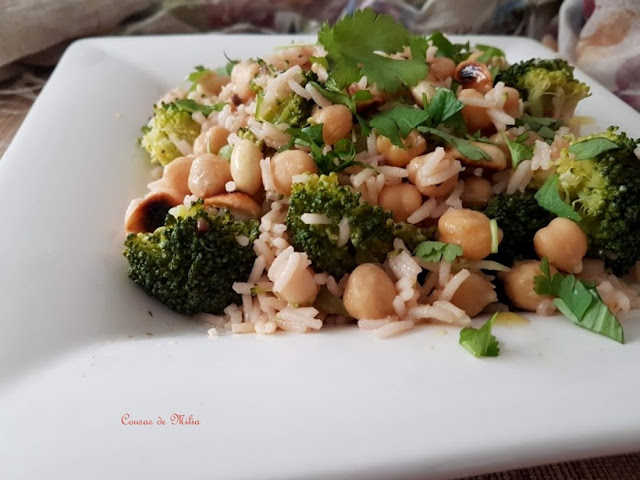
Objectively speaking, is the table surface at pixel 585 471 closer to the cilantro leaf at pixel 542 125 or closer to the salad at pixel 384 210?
the salad at pixel 384 210

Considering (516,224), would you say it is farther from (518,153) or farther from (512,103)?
(512,103)

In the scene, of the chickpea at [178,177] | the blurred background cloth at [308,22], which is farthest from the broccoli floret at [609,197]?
the blurred background cloth at [308,22]

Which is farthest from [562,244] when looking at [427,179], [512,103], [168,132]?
[168,132]

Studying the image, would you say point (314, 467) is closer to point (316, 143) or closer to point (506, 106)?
point (316, 143)

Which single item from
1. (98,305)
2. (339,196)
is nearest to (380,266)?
(339,196)

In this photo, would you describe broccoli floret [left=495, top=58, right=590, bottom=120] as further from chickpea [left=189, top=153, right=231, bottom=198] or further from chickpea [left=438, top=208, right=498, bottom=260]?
chickpea [left=189, top=153, right=231, bottom=198]

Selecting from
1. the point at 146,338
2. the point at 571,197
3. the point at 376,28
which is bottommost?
the point at 146,338

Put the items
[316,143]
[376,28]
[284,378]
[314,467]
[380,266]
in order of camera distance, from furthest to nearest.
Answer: [376,28]
[316,143]
[380,266]
[284,378]
[314,467]
